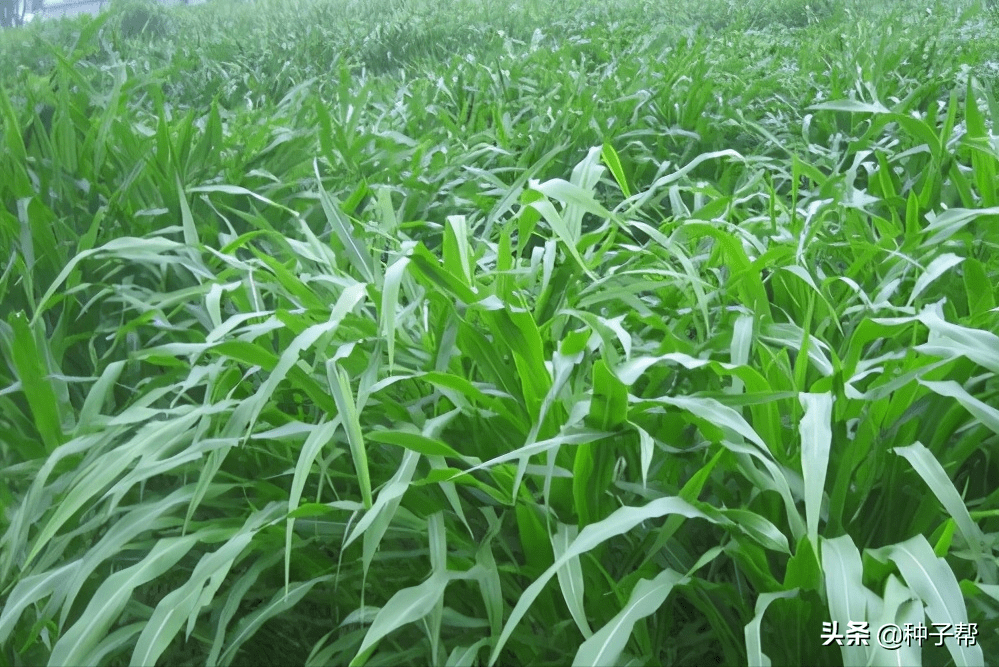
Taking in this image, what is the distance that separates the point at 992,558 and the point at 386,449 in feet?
2.16

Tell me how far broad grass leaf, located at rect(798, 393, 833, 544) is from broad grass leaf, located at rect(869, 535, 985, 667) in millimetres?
81

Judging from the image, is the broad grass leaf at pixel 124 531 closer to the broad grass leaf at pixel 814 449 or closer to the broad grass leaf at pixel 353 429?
the broad grass leaf at pixel 353 429

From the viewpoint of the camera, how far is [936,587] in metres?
0.89

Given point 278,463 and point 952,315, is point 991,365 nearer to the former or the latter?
point 952,315

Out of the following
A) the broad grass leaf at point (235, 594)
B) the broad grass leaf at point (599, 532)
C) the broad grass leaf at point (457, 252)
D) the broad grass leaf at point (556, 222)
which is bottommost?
the broad grass leaf at point (235, 594)

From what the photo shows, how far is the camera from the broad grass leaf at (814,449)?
0.89 meters

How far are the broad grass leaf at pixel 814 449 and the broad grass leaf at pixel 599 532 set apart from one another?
0.11 meters

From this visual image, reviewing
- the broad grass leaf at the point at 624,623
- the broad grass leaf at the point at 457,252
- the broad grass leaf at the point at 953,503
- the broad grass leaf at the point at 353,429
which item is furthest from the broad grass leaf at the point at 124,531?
the broad grass leaf at the point at 953,503

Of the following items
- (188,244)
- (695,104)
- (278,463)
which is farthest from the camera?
(695,104)

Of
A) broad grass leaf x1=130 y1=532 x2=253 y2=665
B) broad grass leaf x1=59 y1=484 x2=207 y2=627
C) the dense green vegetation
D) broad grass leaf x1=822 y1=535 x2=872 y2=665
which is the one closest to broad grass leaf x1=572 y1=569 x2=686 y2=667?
the dense green vegetation

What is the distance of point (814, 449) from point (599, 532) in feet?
0.70

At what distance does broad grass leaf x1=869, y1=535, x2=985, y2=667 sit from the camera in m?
0.84

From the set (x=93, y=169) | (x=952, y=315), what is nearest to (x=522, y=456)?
(x=952, y=315)

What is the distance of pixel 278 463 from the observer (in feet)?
4.11
